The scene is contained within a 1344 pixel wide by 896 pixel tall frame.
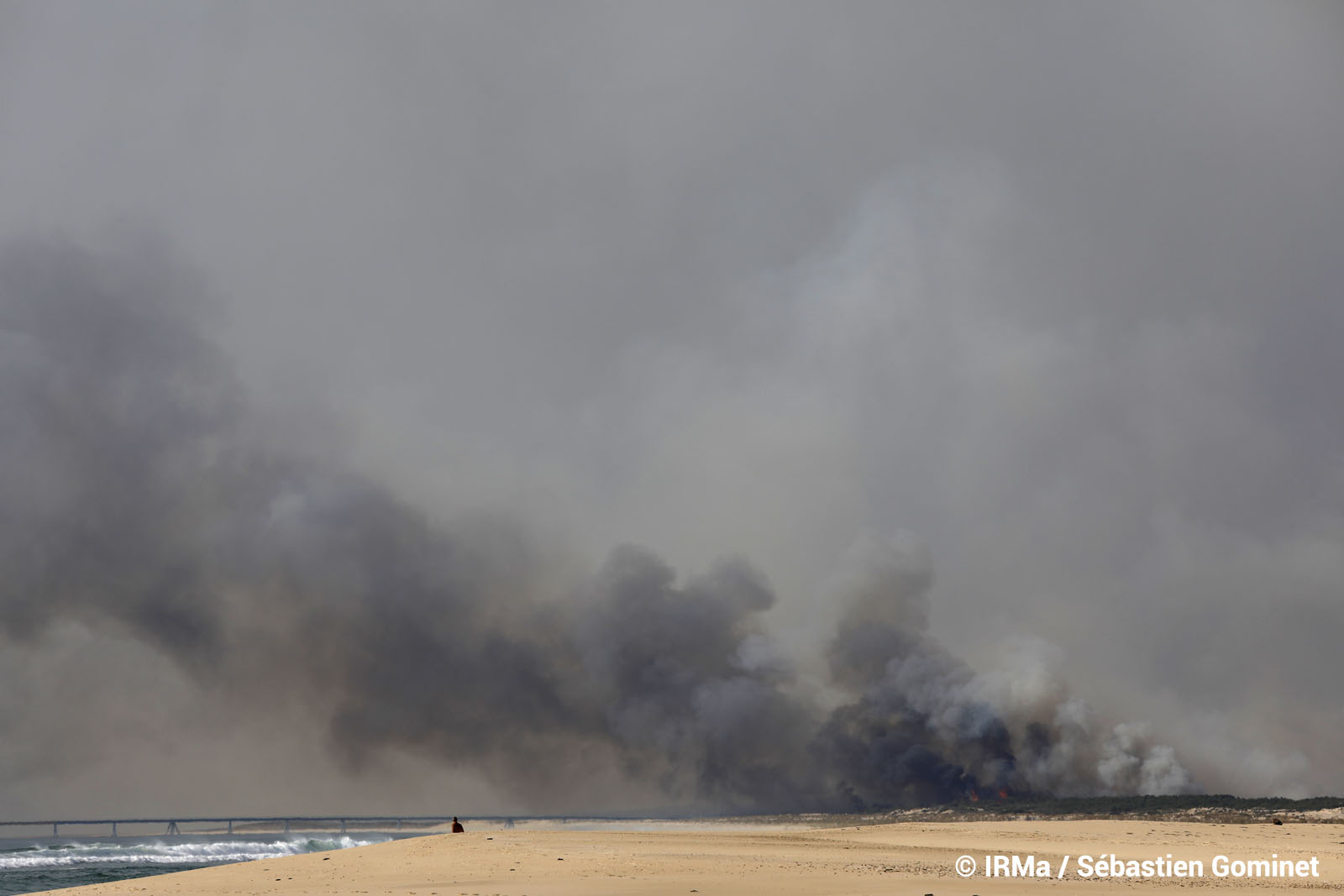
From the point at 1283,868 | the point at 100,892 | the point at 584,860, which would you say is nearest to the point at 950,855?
the point at 1283,868

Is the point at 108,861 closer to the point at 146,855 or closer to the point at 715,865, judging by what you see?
the point at 146,855

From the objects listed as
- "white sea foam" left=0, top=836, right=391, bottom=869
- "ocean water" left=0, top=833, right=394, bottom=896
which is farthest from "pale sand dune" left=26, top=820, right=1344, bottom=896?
"white sea foam" left=0, top=836, right=391, bottom=869

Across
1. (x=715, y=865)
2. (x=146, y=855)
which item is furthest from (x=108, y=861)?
(x=715, y=865)

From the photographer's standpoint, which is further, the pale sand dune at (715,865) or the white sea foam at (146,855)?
the white sea foam at (146,855)

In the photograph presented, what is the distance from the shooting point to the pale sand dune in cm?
3616

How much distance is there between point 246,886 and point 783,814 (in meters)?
128

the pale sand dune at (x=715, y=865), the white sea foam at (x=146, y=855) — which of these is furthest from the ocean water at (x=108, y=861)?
the pale sand dune at (x=715, y=865)

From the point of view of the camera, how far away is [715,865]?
44.4 metres

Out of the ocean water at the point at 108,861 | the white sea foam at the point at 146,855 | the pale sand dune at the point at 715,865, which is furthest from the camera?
the white sea foam at the point at 146,855

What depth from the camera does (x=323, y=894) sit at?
3547cm

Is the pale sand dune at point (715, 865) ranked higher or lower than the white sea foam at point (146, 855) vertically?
higher

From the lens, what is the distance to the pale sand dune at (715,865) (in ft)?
119

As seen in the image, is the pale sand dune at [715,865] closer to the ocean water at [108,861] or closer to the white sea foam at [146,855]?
the ocean water at [108,861]

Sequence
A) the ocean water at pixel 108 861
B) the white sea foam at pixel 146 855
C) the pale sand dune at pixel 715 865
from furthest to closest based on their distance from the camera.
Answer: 1. the white sea foam at pixel 146 855
2. the ocean water at pixel 108 861
3. the pale sand dune at pixel 715 865
